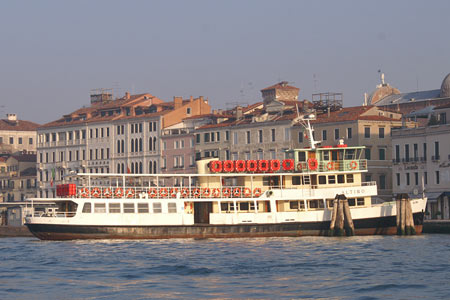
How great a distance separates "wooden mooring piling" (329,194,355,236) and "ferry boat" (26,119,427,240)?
89cm

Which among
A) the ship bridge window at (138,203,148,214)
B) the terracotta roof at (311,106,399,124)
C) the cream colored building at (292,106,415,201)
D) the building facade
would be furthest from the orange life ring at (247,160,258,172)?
the building facade

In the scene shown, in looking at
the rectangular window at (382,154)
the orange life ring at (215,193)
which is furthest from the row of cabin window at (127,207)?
the rectangular window at (382,154)

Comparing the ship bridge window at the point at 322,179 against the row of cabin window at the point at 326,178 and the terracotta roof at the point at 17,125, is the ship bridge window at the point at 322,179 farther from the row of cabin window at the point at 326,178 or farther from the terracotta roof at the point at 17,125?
the terracotta roof at the point at 17,125

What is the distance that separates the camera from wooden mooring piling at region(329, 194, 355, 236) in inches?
2420

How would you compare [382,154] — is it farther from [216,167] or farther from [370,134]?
[216,167]

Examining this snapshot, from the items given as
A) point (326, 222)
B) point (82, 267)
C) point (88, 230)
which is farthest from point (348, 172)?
point (82, 267)

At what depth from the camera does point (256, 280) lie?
129 ft

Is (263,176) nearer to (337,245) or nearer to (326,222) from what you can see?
(326,222)

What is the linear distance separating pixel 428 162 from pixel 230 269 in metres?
42.8

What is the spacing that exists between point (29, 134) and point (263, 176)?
270 feet

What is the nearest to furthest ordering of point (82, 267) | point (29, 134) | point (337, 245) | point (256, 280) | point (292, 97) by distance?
point (256, 280), point (82, 267), point (337, 245), point (292, 97), point (29, 134)

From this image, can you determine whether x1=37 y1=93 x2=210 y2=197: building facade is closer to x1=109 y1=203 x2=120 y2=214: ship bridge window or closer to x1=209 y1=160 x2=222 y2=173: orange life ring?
x1=209 y1=160 x2=222 y2=173: orange life ring

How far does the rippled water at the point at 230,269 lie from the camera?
36625 millimetres

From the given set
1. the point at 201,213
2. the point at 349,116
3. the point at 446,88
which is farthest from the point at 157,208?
the point at 446,88
